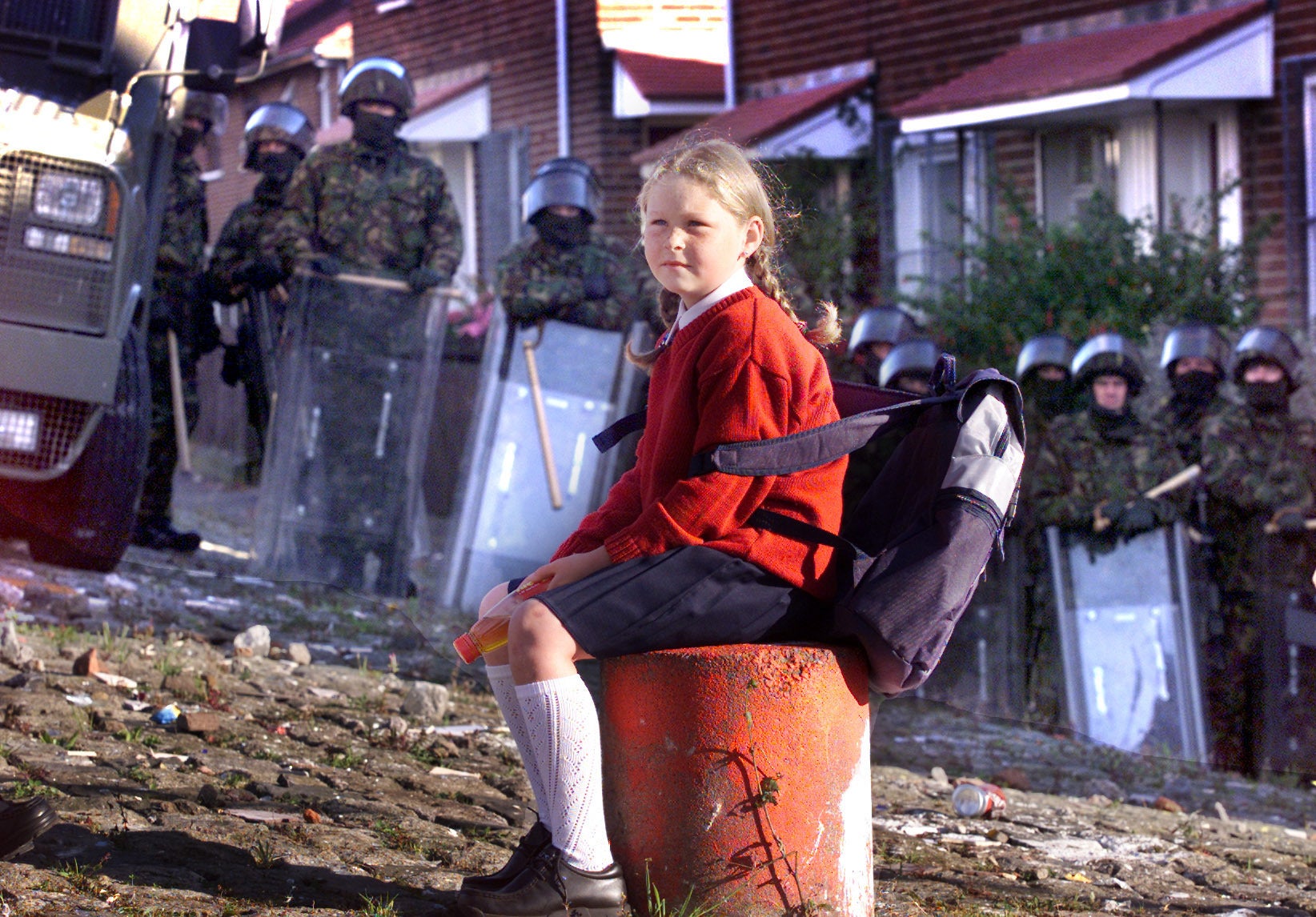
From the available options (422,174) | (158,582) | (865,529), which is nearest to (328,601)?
(158,582)

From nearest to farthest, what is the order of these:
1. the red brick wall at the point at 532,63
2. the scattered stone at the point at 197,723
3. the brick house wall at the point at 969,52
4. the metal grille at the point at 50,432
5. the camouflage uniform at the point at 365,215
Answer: the scattered stone at the point at 197,723
the metal grille at the point at 50,432
the camouflage uniform at the point at 365,215
the brick house wall at the point at 969,52
the red brick wall at the point at 532,63

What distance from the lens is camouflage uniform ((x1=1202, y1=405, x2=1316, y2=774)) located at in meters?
7.57

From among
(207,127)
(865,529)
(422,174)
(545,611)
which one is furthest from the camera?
(207,127)

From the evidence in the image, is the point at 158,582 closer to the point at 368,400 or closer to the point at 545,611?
the point at 368,400

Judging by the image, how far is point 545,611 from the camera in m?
3.06

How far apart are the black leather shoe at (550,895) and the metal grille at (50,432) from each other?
4.21 m

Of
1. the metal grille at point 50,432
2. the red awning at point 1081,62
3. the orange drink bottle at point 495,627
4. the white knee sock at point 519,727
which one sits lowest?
the white knee sock at point 519,727

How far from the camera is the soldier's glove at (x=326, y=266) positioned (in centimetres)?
848

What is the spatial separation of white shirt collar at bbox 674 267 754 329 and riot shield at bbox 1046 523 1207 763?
4952 mm

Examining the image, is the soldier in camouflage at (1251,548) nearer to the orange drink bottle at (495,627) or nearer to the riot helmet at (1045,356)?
the riot helmet at (1045,356)

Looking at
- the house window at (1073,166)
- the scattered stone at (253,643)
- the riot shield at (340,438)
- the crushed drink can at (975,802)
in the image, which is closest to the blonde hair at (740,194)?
the crushed drink can at (975,802)

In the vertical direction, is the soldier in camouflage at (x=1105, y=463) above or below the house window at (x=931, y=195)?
below

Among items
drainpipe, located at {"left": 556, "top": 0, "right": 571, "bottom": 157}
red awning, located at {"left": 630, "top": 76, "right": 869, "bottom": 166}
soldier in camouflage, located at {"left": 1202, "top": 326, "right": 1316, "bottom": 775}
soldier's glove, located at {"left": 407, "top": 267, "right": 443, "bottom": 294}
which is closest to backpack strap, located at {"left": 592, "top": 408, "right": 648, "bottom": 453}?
soldier in camouflage, located at {"left": 1202, "top": 326, "right": 1316, "bottom": 775}

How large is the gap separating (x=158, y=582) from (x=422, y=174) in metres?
2.66
